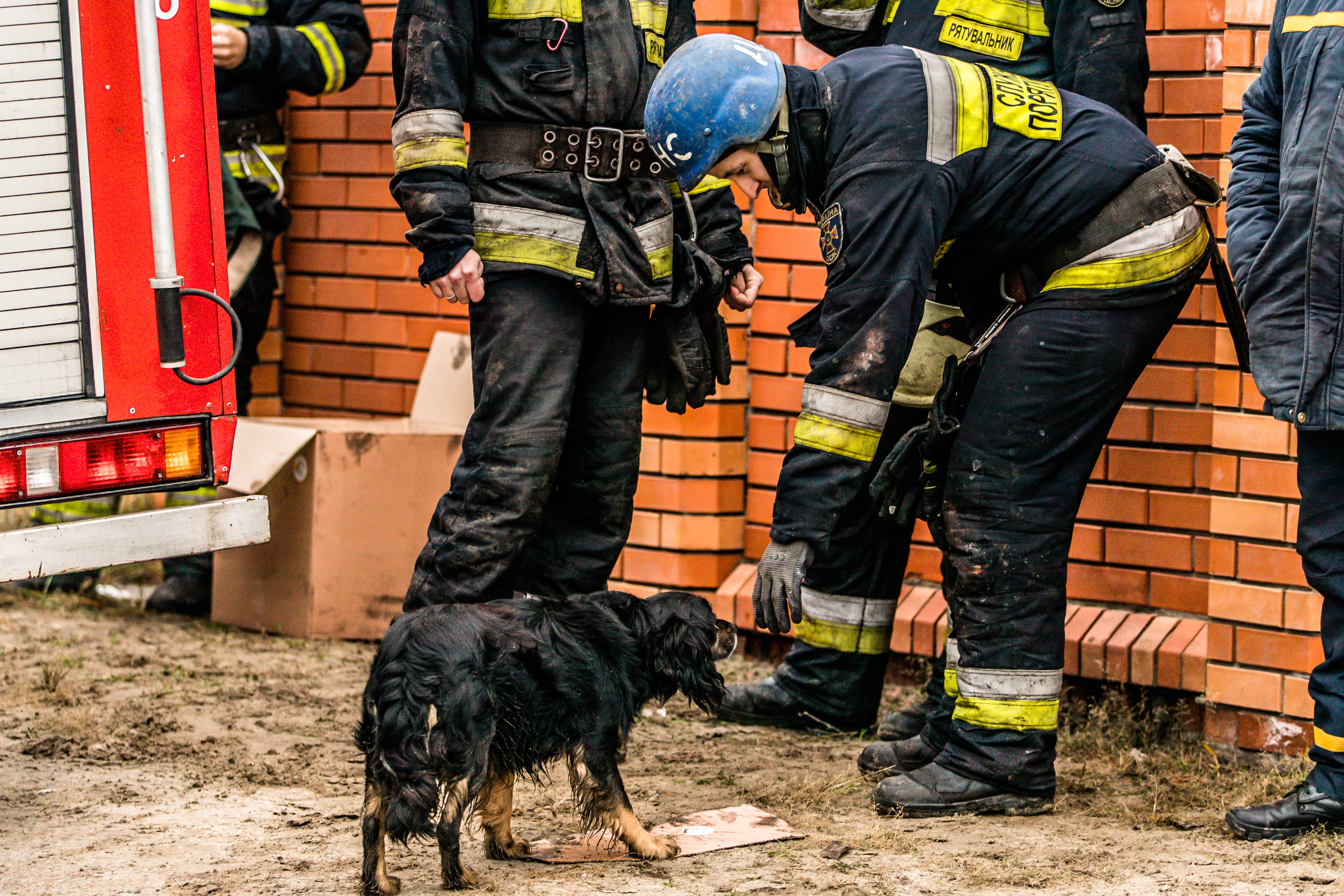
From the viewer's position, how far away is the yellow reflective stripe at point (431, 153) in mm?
3625

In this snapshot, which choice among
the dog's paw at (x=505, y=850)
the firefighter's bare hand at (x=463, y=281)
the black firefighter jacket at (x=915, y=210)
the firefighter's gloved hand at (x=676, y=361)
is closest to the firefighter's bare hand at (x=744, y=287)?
the firefighter's gloved hand at (x=676, y=361)

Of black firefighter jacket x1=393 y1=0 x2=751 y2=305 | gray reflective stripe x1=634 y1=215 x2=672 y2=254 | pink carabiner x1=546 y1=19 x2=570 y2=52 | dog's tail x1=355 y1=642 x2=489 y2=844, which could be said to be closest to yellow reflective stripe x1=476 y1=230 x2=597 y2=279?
black firefighter jacket x1=393 y1=0 x2=751 y2=305

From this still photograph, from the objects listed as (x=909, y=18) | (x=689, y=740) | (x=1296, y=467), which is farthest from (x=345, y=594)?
(x=1296, y=467)

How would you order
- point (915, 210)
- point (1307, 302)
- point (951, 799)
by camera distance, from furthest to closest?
point (951, 799) < point (1307, 302) < point (915, 210)

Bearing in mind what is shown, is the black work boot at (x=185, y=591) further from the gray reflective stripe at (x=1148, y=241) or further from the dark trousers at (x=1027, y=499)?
the gray reflective stripe at (x=1148, y=241)

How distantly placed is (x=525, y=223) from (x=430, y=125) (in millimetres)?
334

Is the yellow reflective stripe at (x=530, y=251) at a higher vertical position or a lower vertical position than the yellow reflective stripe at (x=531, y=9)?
lower

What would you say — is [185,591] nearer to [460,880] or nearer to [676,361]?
[676,361]

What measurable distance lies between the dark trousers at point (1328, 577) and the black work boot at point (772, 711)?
1.36 meters

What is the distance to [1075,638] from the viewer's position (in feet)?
14.5

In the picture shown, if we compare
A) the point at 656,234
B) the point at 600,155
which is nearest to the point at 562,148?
the point at 600,155

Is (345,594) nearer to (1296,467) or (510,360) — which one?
(510,360)

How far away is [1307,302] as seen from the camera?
3.33 m

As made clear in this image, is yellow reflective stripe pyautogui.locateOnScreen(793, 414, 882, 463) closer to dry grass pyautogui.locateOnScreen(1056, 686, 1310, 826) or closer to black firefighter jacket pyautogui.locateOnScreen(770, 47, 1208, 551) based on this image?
black firefighter jacket pyautogui.locateOnScreen(770, 47, 1208, 551)
